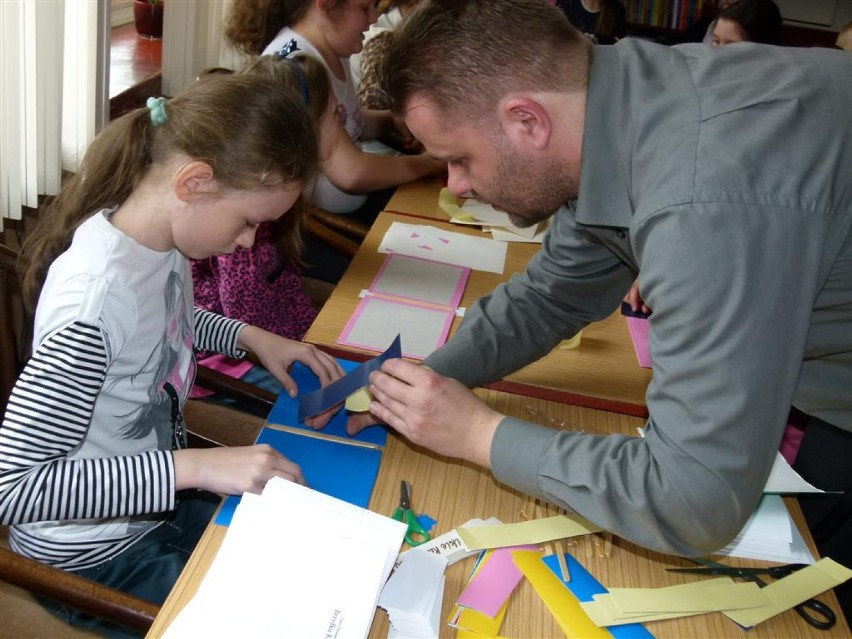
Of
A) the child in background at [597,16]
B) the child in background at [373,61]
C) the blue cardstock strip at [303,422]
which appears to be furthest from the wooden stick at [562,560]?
the child in background at [597,16]

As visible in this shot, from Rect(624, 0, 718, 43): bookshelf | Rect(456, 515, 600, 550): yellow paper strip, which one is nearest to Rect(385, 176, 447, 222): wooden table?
Rect(456, 515, 600, 550): yellow paper strip

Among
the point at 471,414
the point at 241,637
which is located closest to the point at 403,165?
the point at 471,414

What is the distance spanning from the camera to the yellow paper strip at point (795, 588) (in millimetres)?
1091

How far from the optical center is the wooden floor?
279 centimetres

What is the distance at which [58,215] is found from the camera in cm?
137

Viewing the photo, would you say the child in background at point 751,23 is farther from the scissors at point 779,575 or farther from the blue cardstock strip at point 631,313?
the scissors at point 779,575

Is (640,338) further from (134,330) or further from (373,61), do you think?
(373,61)

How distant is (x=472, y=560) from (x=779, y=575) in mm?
425

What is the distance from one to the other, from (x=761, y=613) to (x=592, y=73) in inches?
29.6

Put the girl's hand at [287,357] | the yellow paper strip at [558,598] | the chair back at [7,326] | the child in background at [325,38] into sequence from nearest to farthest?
the yellow paper strip at [558,598]
the girl's hand at [287,357]
the chair back at [7,326]
the child in background at [325,38]

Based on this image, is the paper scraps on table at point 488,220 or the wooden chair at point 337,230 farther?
the wooden chair at point 337,230

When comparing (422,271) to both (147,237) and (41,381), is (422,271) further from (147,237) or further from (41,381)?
(41,381)

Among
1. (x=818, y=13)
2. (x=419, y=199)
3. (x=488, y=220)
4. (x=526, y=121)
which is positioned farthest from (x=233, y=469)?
(x=818, y=13)

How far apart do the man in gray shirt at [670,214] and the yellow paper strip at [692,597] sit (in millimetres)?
88
